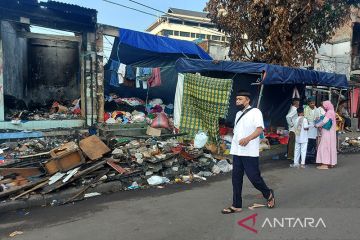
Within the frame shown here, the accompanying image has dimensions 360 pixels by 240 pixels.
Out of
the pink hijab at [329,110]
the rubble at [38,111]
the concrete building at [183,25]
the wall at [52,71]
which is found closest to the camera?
the pink hijab at [329,110]

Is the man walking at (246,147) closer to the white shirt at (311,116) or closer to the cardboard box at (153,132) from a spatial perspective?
the white shirt at (311,116)

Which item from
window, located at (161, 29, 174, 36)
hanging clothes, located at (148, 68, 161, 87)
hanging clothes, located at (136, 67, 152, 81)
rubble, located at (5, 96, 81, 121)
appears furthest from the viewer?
window, located at (161, 29, 174, 36)

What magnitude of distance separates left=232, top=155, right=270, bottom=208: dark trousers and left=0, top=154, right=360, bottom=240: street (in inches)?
11.6

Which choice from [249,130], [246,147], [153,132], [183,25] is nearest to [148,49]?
[153,132]

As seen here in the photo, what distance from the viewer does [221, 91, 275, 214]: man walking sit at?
5285 mm

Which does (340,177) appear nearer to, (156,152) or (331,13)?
(156,152)

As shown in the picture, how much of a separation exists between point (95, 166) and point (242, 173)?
3.29 m

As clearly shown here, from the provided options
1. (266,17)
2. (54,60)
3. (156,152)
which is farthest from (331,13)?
(54,60)

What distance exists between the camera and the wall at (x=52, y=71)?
1441 cm

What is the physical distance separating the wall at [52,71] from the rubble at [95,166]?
5.50m

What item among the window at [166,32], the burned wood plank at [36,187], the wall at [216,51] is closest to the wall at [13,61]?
the burned wood plank at [36,187]

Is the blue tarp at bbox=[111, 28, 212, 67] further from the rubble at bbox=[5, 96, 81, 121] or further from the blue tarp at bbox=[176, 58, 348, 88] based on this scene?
the blue tarp at bbox=[176, 58, 348, 88]

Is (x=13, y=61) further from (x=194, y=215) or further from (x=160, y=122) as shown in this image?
(x=194, y=215)

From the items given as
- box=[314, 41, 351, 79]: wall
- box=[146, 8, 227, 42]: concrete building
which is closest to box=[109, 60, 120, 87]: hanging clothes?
box=[314, 41, 351, 79]: wall
